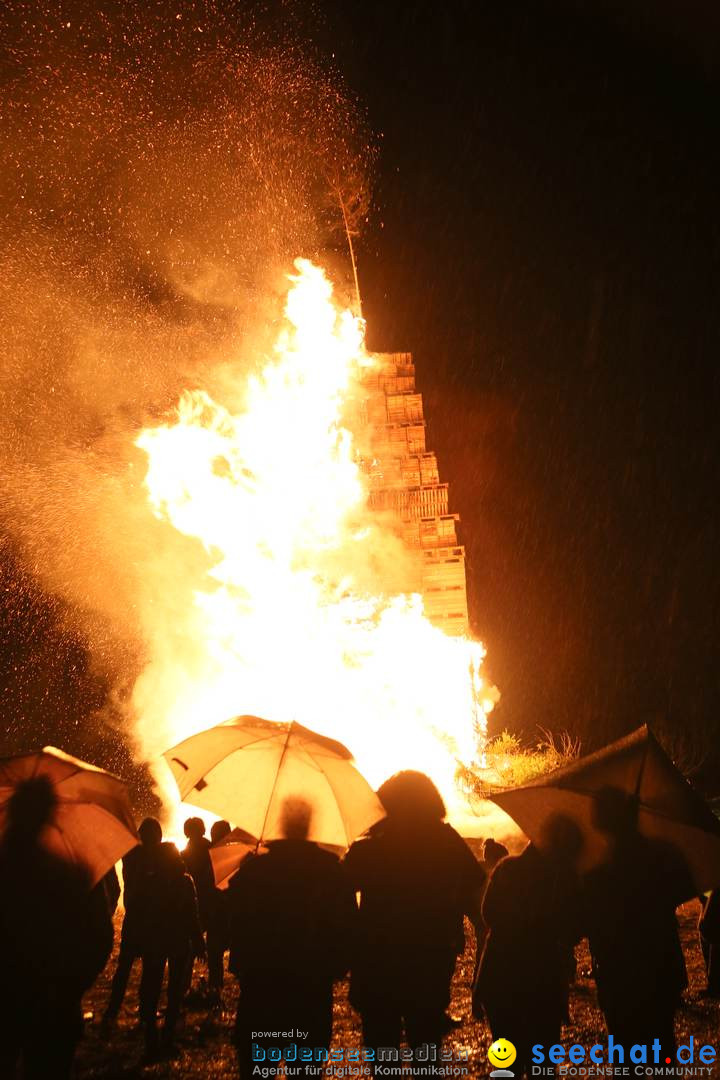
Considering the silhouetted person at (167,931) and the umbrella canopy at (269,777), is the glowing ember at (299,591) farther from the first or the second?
the umbrella canopy at (269,777)

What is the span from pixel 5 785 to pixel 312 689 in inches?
354

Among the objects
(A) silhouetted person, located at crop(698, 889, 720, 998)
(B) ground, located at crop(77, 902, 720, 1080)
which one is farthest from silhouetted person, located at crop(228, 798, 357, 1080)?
(A) silhouetted person, located at crop(698, 889, 720, 998)

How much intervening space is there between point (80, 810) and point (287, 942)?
1.25 metres

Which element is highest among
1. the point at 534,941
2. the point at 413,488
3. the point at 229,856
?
the point at 413,488

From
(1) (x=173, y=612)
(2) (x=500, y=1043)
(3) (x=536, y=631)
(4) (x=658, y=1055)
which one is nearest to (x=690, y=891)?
(4) (x=658, y=1055)

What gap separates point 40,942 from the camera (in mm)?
3256

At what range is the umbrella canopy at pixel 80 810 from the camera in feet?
11.3

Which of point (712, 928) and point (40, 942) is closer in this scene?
point (40, 942)

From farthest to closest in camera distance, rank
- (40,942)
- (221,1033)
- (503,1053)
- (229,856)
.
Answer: (221,1033) < (229,856) < (503,1053) < (40,942)

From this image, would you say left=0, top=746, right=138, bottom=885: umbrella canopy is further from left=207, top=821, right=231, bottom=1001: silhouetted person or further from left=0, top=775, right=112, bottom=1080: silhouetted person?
left=207, top=821, right=231, bottom=1001: silhouetted person

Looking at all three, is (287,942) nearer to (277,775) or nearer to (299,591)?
(277,775)

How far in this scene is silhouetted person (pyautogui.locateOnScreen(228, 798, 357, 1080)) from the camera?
3270mm

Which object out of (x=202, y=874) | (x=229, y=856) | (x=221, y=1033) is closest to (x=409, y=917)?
(x=229, y=856)

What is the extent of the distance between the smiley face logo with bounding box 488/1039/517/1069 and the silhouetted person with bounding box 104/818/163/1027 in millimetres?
2450
